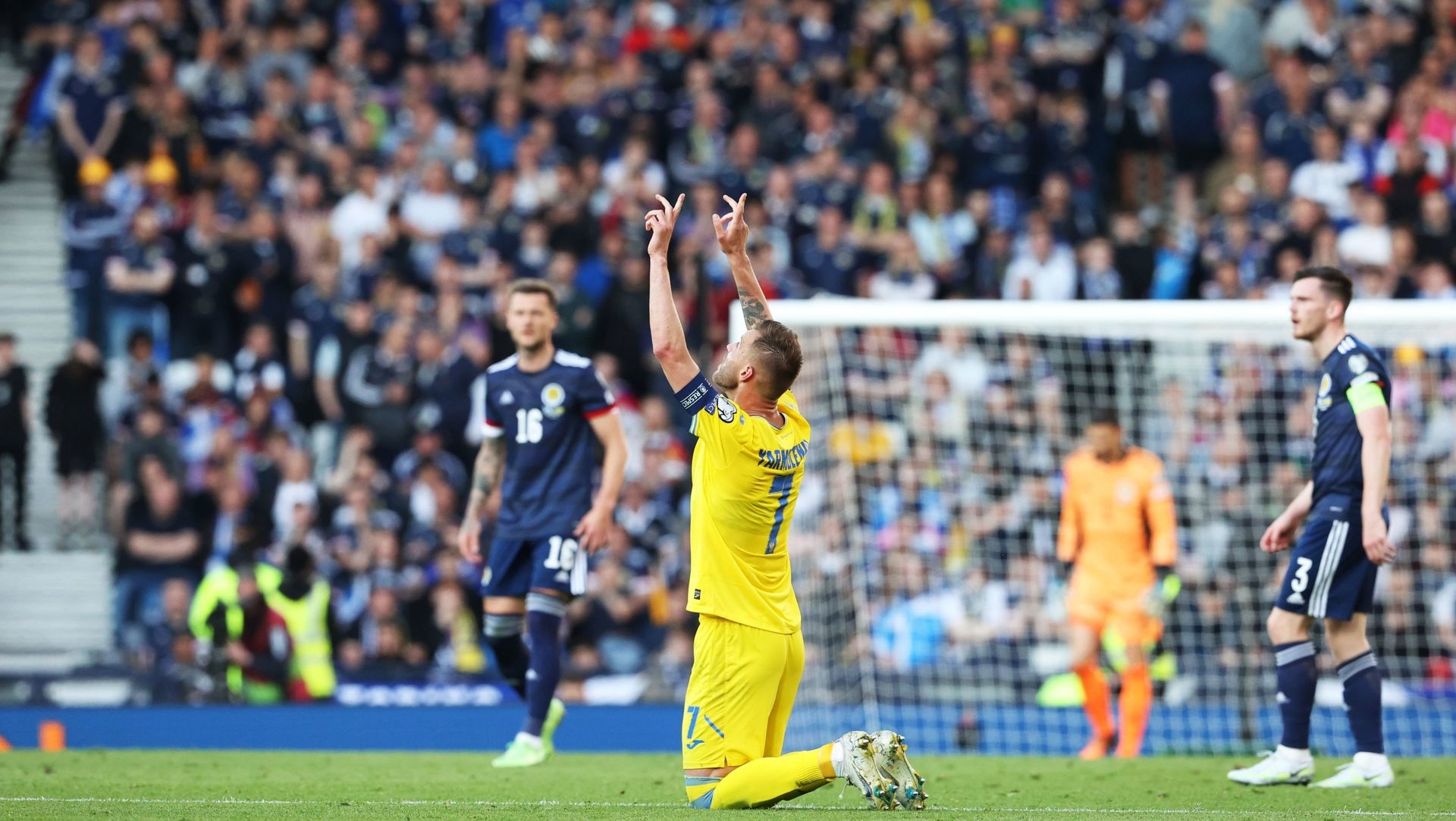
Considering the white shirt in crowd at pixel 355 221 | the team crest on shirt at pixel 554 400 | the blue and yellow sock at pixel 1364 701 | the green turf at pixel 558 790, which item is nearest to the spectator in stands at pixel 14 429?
the white shirt in crowd at pixel 355 221

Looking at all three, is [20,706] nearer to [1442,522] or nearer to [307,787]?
[307,787]

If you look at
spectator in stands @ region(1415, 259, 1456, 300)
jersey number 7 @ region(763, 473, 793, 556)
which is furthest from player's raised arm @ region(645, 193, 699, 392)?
spectator in stands @ region(1415, 259, 1456, 300)

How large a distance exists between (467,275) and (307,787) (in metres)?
8.91

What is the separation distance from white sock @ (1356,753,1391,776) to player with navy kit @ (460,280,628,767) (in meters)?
3.86

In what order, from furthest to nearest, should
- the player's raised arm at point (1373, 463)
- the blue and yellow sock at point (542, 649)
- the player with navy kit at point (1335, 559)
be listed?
the blue and yellow sock at point (542, 649), the player with navy kit at point (1335, 559), the player's raised arm at point (1373, 463)

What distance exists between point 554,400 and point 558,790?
2.33m

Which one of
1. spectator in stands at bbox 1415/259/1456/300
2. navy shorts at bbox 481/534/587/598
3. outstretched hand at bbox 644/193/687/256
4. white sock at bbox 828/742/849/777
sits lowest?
white sock at bbox 828/742/849/777

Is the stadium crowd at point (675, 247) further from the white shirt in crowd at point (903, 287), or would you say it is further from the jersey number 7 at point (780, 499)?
the jersey number 7 at point (780, 499)

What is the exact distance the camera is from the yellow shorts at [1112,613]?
11773 mm

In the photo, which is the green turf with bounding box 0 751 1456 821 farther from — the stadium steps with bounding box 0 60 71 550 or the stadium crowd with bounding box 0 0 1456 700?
the stadium steps with bounding box 0 60 71 550

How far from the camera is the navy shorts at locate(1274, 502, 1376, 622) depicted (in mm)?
8469

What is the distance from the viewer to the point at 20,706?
13055 mm

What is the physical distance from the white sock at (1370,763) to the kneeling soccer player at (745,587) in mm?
2782

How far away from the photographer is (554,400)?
32.3 ft
